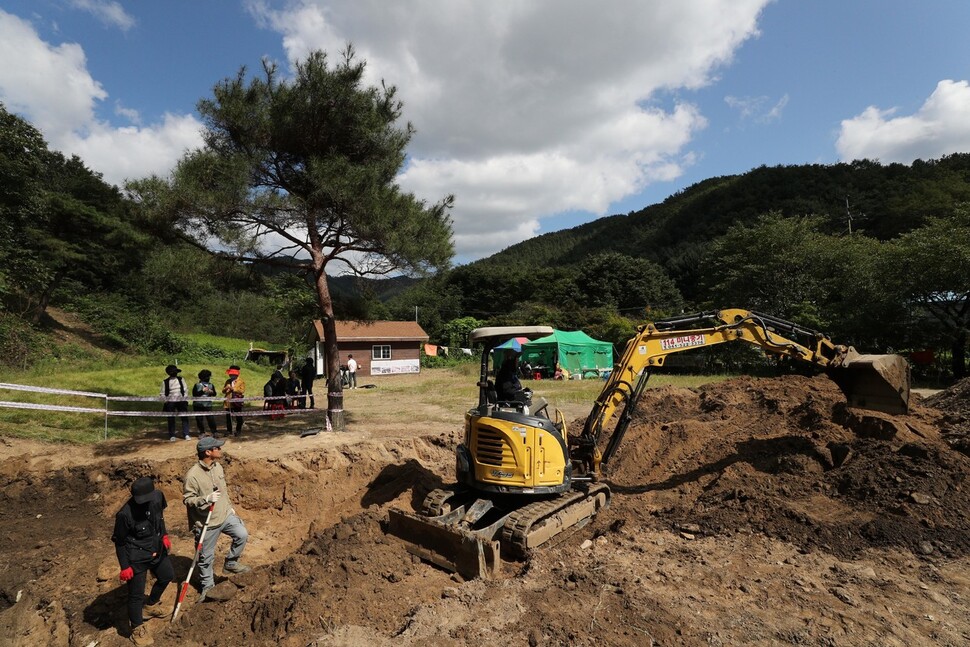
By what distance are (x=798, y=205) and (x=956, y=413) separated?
2470 inches

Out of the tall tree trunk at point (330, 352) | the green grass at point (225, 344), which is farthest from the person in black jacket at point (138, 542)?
the green grass at point (225, 344)

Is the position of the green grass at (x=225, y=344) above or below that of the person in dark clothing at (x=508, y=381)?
above

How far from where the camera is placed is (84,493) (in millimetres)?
7402

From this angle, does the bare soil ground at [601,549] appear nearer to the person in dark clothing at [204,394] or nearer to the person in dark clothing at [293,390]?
the person in dark clothing at [204,394]

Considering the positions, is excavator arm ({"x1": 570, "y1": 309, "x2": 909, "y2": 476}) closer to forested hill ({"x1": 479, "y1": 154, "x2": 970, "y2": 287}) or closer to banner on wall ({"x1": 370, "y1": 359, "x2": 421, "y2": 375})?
banner on wall ({"x1": 370, "y1": 359, "x2": 421, "y2": 375})

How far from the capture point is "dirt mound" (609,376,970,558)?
5.48m

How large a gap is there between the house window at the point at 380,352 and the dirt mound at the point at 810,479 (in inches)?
938

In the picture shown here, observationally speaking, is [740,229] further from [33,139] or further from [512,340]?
[33,139]

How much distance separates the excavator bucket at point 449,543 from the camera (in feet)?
15.9

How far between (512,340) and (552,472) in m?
1.60

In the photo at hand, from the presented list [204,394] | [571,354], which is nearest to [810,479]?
[204,394]

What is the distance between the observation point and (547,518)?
561 centimetres

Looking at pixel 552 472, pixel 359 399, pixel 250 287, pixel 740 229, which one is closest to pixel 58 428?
pixel 250 287

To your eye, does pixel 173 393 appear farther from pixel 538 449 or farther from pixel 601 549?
pixel 601 549
